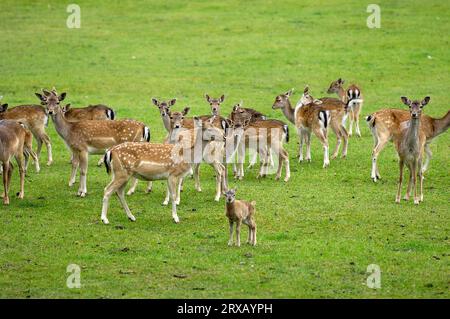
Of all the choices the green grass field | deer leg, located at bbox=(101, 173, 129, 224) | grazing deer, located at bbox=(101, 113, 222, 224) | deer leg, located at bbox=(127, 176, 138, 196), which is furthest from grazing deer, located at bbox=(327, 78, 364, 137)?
deer leg, located at bbox=(101, 173, 129, 224)

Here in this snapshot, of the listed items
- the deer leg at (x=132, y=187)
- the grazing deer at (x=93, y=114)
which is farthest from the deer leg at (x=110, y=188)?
the grazing deer at (x=93, y=114)

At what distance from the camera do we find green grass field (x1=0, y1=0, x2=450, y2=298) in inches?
447

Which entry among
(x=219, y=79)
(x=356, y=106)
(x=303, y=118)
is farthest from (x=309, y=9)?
(x=303, y=118)

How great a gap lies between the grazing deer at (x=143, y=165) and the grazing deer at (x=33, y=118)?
4678mm

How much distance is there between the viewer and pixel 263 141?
17.0 m

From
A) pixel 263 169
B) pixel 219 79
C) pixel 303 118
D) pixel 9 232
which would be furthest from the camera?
pixel 219 79

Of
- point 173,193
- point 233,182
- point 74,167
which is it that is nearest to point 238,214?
point 173,193

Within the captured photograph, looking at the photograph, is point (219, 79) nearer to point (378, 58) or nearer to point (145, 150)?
point (378, 58)

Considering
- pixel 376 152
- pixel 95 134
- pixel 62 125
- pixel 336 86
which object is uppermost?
pixel 336 86

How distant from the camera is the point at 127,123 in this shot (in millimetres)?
16016

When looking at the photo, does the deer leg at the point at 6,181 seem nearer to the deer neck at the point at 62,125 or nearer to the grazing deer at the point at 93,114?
the deer neck at the point at 62,125

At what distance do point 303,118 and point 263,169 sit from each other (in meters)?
1.90

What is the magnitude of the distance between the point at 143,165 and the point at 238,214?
2234 mm

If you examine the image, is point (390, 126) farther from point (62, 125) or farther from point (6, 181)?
point (6, 181)
